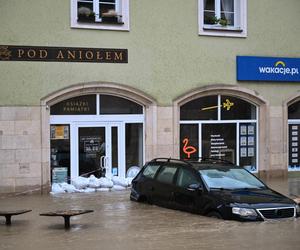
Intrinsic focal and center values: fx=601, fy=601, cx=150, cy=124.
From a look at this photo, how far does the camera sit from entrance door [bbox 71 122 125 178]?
18062 mm

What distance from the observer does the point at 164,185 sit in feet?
42.9

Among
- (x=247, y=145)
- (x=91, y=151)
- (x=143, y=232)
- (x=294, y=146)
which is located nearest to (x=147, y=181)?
(x=143, y=232)

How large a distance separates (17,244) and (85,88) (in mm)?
8930

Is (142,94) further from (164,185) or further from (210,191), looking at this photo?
(210,191)

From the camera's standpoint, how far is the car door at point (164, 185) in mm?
12805

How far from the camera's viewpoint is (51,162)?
17.8m

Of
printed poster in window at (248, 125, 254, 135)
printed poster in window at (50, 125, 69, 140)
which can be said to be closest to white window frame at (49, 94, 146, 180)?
printed poster in window at (50, 125, 69, 140)

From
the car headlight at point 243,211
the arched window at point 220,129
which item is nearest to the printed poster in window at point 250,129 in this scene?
the arched window at point 220,129

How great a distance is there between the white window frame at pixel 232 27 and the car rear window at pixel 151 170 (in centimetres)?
645

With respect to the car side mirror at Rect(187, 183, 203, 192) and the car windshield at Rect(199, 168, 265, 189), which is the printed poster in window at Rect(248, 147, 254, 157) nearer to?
the car windshield at Rect(199, 168, 265, 189)

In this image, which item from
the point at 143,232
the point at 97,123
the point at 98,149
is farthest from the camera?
the point at 98,149

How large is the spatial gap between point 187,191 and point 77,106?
22.3ft

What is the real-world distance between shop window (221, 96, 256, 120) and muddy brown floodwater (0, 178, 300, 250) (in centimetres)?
702

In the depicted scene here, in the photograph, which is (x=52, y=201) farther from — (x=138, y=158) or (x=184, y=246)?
(x=184, y=246)
